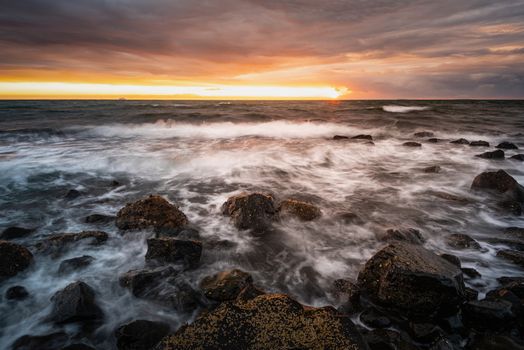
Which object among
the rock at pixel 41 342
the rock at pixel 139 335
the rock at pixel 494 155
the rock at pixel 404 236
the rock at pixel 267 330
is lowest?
the rock at pixel 41 342

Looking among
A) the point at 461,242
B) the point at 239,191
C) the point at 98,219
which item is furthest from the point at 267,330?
the point at 239,191

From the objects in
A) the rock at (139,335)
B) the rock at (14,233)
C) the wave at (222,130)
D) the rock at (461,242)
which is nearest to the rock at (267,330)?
the rock at (139,335)

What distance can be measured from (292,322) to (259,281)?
1744mm

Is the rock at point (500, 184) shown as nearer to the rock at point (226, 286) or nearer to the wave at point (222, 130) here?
the rock at point (226, 286)

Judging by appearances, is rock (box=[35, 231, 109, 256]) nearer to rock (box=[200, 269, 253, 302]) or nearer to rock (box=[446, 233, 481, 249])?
rock (box=[200, 269, 253, 302])

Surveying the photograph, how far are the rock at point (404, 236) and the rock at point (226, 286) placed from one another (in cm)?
270

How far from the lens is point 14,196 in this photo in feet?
25.0

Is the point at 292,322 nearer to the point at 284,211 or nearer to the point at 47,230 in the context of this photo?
the point at 284,211

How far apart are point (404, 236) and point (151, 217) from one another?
447cm

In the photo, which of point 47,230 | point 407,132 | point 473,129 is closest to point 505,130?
point 473,129

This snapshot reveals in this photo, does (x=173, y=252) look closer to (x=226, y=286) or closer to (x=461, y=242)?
(x=226, y=286)

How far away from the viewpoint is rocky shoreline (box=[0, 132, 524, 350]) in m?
2.43

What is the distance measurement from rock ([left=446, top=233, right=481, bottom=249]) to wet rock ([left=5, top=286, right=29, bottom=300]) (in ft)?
20.7

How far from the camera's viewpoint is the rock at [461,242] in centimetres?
492
